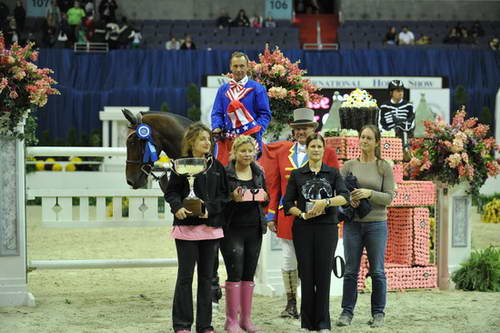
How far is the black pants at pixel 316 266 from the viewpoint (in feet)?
17.5

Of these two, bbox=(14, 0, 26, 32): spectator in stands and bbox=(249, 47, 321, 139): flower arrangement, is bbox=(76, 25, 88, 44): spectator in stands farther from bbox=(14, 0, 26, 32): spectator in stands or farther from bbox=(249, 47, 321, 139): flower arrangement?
bbox=(249, 47, 321, 139): flower arrangement

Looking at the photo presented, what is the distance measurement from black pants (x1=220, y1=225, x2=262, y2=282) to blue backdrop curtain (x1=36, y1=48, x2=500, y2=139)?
16.1 meters

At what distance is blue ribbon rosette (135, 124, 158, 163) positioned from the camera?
6223 millimetres

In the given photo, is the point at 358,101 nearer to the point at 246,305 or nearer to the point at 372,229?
the point at 372,229

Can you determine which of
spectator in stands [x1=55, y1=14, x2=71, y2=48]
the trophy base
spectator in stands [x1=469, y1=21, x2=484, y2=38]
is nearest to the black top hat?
the trophy base

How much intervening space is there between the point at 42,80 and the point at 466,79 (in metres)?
17.1

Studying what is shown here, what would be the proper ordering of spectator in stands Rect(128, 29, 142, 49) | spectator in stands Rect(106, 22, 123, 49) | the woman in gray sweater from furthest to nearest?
spectator in stands Rect(128, 29, 142, 49)
spectator in stands Rect(106, 22, 123, 49)
the woman in gray sweater

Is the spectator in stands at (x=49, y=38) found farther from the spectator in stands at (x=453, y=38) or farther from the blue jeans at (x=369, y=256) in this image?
the blue jeans at (x=369, y=256)

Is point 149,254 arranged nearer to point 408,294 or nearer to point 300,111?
point 408,294

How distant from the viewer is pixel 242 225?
529 cm

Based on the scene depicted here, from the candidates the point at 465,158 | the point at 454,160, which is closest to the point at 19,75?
the point at 454,160

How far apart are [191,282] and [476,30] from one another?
21.0 metres

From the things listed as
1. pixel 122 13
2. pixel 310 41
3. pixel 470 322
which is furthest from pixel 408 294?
pixel 122 13

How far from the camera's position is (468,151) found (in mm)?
7812
